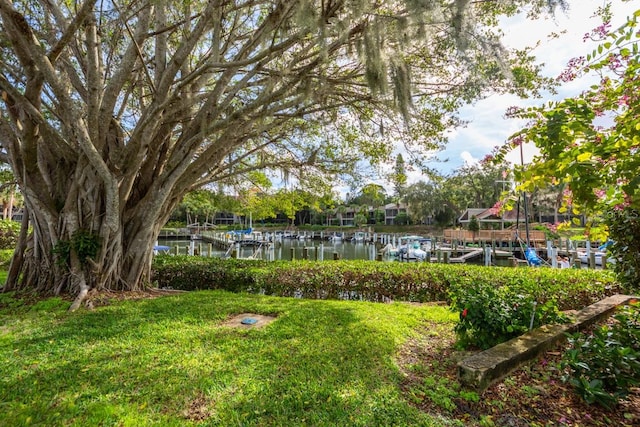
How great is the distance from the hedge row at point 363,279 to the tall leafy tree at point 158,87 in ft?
4.53

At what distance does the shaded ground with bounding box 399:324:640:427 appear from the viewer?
2.09m

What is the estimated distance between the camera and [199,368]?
2.73m

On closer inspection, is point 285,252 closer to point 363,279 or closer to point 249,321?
point 363,279

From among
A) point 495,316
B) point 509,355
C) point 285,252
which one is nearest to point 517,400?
point 509,355

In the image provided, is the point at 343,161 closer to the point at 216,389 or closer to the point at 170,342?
the point at 170,342

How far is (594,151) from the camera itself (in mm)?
2004

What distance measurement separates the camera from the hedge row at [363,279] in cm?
542

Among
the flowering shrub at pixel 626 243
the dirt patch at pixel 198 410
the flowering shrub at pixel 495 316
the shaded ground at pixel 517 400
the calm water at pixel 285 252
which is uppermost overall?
the flowering shrub at pixel 626 243

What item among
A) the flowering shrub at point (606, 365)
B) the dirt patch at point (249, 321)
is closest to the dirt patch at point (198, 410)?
the dirt patch at point (249, 321)

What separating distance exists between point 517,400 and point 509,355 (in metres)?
0.40

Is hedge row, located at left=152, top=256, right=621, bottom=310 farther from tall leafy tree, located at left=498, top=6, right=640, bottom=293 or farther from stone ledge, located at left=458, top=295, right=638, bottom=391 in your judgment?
tall leafy tree, located at left=498, top=6, right=640, bottom=293

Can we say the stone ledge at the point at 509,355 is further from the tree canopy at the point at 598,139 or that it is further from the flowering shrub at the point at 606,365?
the tree canopy at the point at 598,139

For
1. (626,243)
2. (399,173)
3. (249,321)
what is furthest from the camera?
(399,173)

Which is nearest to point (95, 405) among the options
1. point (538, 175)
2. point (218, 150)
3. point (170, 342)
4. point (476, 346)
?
point (170, 342)
